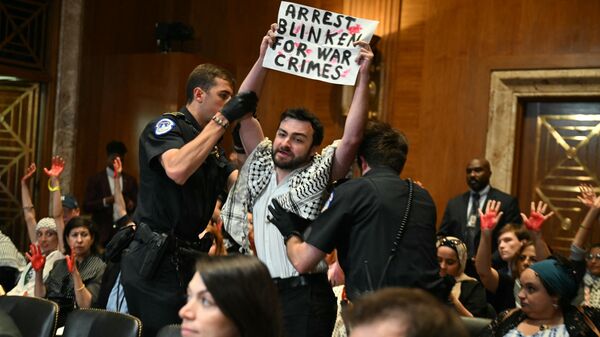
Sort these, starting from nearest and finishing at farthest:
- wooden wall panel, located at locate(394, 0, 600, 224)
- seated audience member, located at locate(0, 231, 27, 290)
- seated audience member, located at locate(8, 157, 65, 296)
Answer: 1. seated audience member, located at locate(8, 157, 65, 296)
2. seated audience member, located at locate(0, 231, 27, 290)
3. wooden wall panel, located at locate(394, 0, 600, 224)

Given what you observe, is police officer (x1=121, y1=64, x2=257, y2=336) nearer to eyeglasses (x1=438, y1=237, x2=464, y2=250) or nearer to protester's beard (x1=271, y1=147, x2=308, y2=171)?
protester's beard (x1=271, y1=147, x2=308, y2=171)

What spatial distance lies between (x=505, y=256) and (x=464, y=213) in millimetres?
1519

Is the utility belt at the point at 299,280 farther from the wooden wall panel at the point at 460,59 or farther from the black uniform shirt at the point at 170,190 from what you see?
the wooden wall panel at the point at 460,59

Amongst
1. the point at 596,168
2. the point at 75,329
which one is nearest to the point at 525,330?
the point at 75,329

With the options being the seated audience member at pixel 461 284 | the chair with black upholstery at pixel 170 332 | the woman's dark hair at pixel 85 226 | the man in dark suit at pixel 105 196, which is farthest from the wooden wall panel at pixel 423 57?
the chair with black upholstery at pixel 170 332

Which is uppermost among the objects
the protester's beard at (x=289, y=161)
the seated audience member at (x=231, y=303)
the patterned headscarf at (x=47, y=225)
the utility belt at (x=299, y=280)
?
the protester's beard at (x=289, y=161)

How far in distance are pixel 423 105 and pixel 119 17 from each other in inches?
130

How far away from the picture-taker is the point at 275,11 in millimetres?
8578

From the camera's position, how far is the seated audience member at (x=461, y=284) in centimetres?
452

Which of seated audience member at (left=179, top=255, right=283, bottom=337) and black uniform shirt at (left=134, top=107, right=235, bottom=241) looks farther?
black uniform shirt at (left=134, top=107, right=235, bottom=241)

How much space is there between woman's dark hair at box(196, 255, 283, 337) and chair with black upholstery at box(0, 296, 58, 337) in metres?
1.65

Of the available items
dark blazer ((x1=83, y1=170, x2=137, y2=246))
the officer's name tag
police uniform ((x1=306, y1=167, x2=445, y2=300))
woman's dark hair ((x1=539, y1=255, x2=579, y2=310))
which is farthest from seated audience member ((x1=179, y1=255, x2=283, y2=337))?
dark blazer ((x1=83, y1=170, x2=137, y2=246))

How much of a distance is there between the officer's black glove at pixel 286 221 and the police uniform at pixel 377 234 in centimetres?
11

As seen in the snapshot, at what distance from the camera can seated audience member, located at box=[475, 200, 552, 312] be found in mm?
4789
